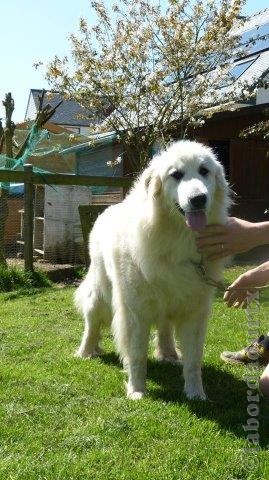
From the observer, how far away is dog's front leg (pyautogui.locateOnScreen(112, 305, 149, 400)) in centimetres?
357

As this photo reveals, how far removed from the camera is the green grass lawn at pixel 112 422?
2461 millimetres

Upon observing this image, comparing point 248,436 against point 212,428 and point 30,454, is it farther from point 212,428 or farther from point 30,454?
point 30,454

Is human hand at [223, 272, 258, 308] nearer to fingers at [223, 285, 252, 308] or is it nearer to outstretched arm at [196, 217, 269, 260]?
fingers at [223, 285, 252, 308]

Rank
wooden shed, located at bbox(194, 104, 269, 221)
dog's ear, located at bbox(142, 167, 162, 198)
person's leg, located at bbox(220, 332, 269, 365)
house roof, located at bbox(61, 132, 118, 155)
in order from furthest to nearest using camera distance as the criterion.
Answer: wooden shed, located at bbox(194, 104, 269, 221)
house roof, located at bbox(61, 132, 118, 155)
person's leg, located at bbox(220, 332, 269, 365)
dog's ear, located at bbox(142, 167, 162, 198)

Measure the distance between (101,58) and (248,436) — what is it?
871cm

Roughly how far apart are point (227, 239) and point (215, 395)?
44.7 inches

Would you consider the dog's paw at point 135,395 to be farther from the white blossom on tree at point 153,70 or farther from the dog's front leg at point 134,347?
the white blossom on tree at point 153,70

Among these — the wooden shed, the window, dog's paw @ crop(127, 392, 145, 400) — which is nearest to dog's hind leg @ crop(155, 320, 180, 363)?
dog's paw @ crop(127, 392, 145, 400)

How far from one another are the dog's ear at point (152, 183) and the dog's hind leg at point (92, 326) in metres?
1.30

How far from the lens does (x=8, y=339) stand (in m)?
4.98

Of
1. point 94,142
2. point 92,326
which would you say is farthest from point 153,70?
point 92,326

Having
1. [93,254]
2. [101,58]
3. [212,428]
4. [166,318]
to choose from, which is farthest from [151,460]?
[101,58]

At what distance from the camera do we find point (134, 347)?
11.8 feet

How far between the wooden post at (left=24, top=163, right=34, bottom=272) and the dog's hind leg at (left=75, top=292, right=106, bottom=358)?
12.8ft
